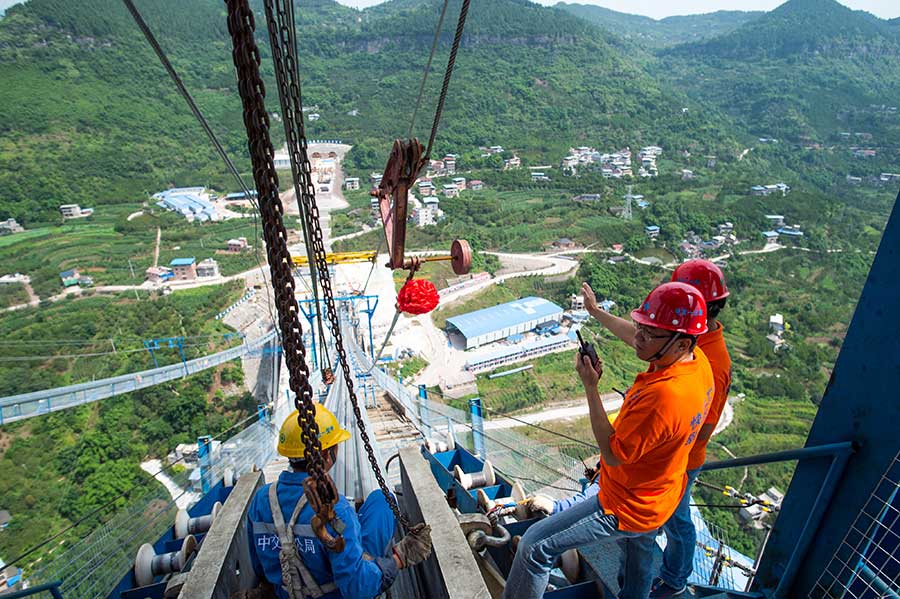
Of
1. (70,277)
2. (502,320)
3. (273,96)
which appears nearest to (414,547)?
(502,320)

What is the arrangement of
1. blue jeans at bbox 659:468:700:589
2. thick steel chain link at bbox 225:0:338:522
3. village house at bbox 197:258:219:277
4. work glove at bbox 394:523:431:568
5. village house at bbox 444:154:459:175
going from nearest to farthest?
thick steel chain link at bbox 225:0:338:522 → work glove at bbox 394:523:431:568 → blue jeans at bbox 659:468:700:589 → village house at bbox 197:258:219:277 → village house at bbox 444:154:459:175

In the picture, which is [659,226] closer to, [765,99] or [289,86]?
[289,86]

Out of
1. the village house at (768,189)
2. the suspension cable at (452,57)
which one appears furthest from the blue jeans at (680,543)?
the village house at (768,189)

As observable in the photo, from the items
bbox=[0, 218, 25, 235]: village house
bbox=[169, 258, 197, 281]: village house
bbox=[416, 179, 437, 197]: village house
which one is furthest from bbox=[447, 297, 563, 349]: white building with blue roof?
bbox=[0, 218, 25, 235]: village house

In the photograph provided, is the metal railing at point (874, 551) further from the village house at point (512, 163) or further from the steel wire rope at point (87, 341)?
the village house at point (512, 163)

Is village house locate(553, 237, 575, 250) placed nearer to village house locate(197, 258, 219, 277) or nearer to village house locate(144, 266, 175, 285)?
village house locate(197, 258, 219, 277)

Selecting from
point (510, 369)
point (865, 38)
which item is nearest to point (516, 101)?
point (510, 369)

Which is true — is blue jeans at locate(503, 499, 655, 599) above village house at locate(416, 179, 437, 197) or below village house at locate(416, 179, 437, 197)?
above

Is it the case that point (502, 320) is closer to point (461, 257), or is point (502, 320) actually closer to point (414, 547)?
point (461, 257)
